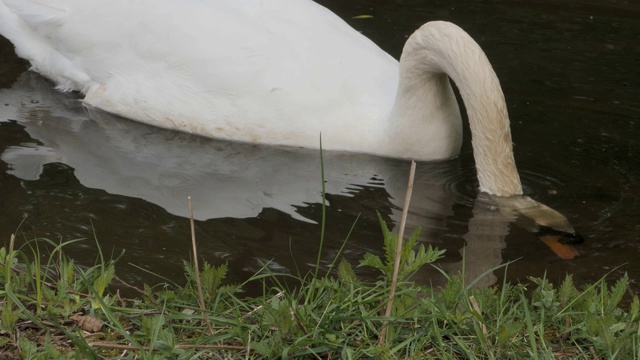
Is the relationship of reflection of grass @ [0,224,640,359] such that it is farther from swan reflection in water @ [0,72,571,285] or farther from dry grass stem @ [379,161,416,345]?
swan reflection in water @ [0,72,571,285]

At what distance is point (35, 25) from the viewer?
23.8 ft

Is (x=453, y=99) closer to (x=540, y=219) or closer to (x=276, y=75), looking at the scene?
(x=276, y=75)

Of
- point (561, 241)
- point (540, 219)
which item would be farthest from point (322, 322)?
point (540, 219)

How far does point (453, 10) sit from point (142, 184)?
3737 mm

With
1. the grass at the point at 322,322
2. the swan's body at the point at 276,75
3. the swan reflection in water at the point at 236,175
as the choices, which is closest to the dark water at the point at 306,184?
the swan reflection in water at the point at 236,175

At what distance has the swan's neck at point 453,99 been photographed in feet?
18.8

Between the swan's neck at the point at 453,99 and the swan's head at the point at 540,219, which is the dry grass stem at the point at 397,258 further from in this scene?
the swan's neck at the point at 453,99

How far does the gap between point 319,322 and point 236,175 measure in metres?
2.75

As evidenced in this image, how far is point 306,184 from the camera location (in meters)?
6.00

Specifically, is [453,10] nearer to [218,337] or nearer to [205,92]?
[205,92]

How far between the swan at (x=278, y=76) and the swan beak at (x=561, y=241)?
575 millimetres

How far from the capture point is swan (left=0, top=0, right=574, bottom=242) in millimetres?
6266

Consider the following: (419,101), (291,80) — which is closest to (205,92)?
(291,80)

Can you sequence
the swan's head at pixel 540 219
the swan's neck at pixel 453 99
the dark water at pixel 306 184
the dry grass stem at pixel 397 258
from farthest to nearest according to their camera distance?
the swan's neck at pixel 453 99, the swan's head at pixel 540 219, the dark water at pixel 306 184, the dry grass stem at pixel 397 258
